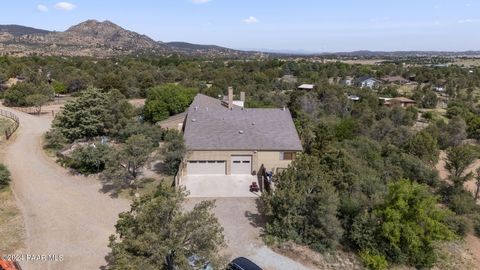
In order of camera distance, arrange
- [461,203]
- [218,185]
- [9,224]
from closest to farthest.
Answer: [9,224]
[218,185]
[461,203]

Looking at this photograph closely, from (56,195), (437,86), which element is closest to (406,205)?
(56,195)

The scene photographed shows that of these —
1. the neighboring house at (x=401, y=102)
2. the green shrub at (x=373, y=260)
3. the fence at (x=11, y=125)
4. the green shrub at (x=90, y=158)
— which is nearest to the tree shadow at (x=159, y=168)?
the green shrub at (x=90, y=158)

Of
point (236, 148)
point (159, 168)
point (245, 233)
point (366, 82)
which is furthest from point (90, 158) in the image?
point (366, 82)

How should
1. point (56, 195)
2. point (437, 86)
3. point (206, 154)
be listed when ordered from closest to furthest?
point (56, 195), point (206, 154), point (437, 86)

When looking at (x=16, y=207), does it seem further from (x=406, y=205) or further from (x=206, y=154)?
(x=406, y=205)

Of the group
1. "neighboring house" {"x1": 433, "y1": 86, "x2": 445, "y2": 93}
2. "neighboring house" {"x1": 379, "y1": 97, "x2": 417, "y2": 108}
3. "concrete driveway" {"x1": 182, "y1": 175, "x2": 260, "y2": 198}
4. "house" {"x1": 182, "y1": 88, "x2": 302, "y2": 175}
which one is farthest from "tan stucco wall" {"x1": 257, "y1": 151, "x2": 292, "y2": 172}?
"neighboring house" {"x1": 433, "y1": 86, "x2": 445, "y2": 93}

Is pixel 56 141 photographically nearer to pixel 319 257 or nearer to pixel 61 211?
pixel 61 211

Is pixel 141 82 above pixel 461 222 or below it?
above

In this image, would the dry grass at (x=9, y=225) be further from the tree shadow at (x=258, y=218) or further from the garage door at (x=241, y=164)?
the garage door at (x=241, y=164)
